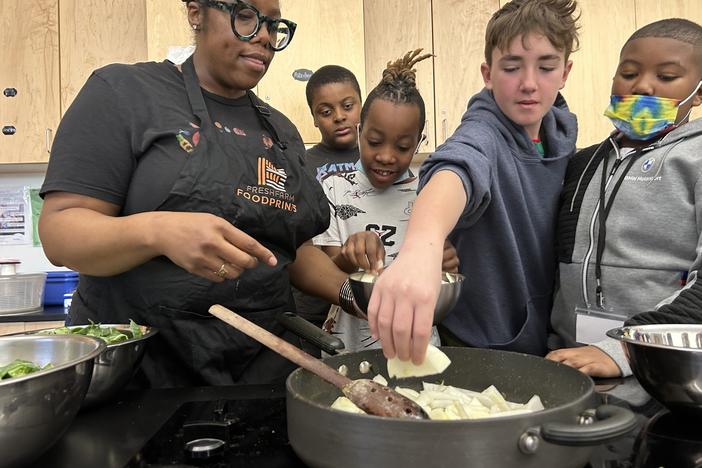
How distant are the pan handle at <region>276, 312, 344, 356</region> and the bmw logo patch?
0.75m

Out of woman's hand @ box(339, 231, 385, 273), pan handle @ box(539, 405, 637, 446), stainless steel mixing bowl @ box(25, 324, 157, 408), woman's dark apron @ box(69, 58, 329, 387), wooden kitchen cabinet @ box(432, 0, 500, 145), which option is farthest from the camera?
wooden kitchen cabinet @ box(432, 0, 500, 145)

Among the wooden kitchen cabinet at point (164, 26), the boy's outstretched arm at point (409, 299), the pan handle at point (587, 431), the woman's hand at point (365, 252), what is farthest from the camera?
the wooden kitchen cabinet at point (164, 26)

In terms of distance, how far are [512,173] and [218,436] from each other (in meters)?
0.79

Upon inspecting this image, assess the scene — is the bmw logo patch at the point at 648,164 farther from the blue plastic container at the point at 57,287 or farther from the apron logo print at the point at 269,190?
the blue plastic container at the point at 57,287

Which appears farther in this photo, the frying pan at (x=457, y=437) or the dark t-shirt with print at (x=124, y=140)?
the dark t-shirt with print at (x=124, y=140)

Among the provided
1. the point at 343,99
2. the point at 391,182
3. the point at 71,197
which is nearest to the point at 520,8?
the point at 391,182

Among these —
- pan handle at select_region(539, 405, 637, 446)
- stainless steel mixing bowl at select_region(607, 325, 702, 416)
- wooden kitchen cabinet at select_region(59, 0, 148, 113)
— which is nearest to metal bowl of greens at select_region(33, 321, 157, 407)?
pan handle at select_region(539, 405, 637, 446)

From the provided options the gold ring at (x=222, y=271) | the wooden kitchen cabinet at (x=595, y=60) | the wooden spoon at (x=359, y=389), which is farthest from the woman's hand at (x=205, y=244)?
the wooden kitchen cabinet at (x=595, y=60)

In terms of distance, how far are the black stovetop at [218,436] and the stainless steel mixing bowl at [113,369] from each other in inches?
1.0

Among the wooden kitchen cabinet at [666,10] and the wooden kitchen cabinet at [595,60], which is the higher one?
the wooden kitchen cabinet at [666,10]

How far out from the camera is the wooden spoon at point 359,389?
2.15 feet

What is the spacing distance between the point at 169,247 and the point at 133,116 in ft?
1.06

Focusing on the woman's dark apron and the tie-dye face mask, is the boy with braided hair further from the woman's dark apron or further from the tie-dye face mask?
the tie-dye face mask

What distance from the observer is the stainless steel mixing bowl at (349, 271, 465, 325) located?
95 centimetres
